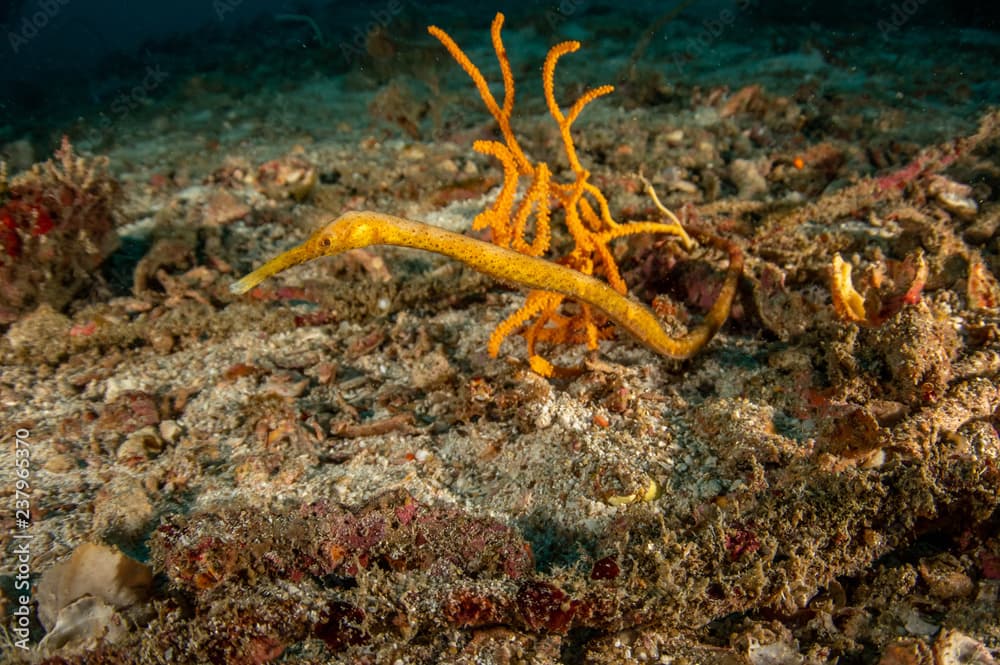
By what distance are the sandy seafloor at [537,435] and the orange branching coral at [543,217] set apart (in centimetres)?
35

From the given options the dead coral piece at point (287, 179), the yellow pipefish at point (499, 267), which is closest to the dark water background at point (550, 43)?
the dead coral piece at point (287, 179)

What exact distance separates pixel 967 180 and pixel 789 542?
4658 millimetres

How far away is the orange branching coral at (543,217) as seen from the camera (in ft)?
9.87

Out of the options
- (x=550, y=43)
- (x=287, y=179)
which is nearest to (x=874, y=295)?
(x=287, y=179)

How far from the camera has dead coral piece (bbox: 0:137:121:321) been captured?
4.58m

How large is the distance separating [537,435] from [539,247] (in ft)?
3.89

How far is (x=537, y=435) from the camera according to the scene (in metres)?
3.25

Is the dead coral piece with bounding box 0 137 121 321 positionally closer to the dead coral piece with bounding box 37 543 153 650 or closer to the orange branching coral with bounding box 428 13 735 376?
the dead coral piece with bounding box 37 543 153 650

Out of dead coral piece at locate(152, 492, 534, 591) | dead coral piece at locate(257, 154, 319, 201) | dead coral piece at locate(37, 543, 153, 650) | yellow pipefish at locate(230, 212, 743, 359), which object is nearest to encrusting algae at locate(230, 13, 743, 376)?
yellow pipefish at locate(230, 212, 743, 359)

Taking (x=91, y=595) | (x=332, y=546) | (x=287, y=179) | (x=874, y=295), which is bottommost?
(x=91, y=595)

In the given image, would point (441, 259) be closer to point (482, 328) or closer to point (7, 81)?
point (482, 328)

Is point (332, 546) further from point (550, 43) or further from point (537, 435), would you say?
point (550, 43)

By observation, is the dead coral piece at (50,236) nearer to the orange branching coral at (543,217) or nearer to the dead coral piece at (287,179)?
the dead coral piece at (287,179)

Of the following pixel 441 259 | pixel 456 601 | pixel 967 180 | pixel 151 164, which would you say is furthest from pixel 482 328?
pixel 151 164
